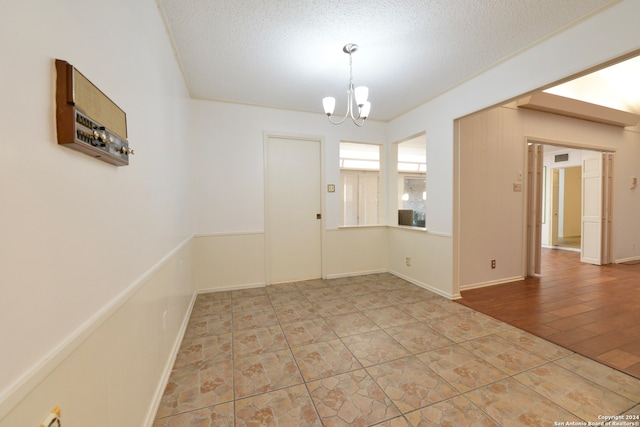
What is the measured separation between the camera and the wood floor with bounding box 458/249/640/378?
6.84ft

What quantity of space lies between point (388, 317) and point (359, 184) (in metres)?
4.31

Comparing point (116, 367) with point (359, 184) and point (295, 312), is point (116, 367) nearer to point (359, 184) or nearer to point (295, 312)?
point (295, 312)

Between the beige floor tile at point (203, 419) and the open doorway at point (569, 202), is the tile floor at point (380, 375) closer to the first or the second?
the beige floor tile at point (203, 419)

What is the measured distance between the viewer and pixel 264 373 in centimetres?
181

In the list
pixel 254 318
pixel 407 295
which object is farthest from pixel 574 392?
pixel 254 318

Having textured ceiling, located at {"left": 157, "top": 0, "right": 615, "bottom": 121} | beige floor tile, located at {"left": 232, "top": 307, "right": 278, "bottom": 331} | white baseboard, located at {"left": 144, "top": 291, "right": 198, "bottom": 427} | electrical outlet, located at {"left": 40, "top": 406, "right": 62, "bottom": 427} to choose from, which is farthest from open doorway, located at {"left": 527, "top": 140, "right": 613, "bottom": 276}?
electrical outlet, located at {"left": 40, "top": 406, "right": 62, "bottom": 427}

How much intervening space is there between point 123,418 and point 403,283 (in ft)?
11.3

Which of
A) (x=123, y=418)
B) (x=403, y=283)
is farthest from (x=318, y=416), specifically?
(x=403, y=283)

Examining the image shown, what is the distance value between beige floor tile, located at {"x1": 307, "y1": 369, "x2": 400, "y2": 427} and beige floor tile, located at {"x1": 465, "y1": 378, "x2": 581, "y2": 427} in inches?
21.7

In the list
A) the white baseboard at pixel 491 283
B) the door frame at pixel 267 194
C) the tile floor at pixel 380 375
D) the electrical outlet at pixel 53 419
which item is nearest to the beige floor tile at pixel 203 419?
the tile floor at pixel 380 375

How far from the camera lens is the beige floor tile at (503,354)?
6.07ft

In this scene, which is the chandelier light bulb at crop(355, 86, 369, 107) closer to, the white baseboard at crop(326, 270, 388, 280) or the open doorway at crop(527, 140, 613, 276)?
the white baseboard at crop(326, 270, 388, 280)

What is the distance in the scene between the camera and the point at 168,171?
6.72 feet

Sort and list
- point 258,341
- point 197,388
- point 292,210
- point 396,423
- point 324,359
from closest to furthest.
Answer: point 396,423, point 197,388, point 324,359, point 258,341, point 292,210
